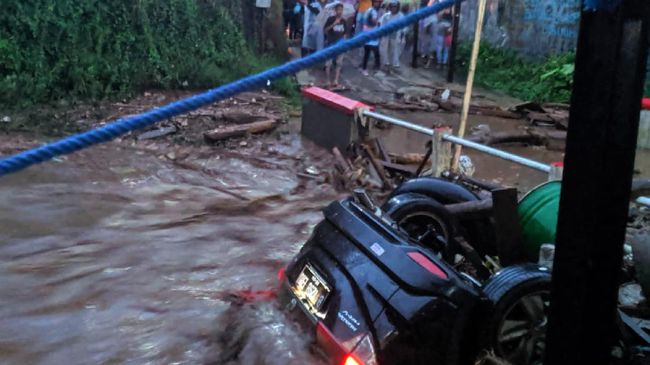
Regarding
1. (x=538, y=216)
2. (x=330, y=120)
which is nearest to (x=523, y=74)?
(x=330, y=120)

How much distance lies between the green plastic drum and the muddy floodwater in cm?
157

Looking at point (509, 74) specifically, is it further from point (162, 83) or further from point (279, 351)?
point (279, 351)

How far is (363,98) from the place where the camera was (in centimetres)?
1527

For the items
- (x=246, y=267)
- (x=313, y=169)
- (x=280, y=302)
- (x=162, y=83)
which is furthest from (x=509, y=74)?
(x=280, y=302)

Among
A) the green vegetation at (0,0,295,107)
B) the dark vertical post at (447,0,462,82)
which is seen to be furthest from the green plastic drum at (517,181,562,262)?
the dark vertical post at (447,0,462,82)

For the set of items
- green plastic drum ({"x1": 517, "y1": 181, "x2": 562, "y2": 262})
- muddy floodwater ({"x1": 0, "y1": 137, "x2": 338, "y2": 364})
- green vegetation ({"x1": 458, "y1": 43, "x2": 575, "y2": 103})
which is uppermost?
green vegetation ({"x1": 458, "y1": 43, "x2": 575, "y2": 103})

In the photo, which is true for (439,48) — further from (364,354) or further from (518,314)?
(364,354)

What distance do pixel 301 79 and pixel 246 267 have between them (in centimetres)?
1136

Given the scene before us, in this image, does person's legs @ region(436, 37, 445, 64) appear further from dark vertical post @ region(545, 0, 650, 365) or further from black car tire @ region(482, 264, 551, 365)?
dark vertical post @ region(545, 0, 650, 365)

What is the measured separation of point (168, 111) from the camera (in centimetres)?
213

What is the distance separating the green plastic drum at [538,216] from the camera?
430 cm

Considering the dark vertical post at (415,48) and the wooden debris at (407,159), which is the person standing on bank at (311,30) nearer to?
the dark vertical post at (415,48)

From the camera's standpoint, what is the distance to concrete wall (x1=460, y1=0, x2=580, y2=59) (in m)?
17.9

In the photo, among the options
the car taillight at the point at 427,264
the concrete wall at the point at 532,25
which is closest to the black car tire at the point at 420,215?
the car taillight at the point at 427,264
